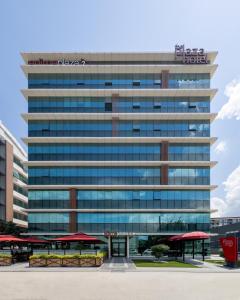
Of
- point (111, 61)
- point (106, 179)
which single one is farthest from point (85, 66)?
point (106, 179)

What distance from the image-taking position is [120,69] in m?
60.5

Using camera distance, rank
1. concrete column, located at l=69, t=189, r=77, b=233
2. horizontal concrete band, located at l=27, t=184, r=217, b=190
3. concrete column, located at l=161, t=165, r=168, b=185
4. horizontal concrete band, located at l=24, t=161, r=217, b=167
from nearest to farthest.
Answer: concrete column, located at l=69, t=189, r=77, b=233 → horizontal concrete band, located at l=27, t=184, r=217, b=190 → horizontal concrete band, located at l=24, t=161, r=217, b=167 → concrete column, located at l=161, t=165, r=168, b=185

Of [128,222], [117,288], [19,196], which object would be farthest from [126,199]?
[117,288]

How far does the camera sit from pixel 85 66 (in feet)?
196

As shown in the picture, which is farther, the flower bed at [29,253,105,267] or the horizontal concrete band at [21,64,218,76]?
the horizontal concrete band at [21,64,218,76]

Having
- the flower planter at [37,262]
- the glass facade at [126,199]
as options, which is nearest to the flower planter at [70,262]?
the flower planter at [37,262]

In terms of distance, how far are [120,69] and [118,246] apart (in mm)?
26293

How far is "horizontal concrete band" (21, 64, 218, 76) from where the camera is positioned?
2360 inches

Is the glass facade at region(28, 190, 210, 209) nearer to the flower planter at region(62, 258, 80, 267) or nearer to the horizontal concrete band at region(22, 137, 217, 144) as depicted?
the horizontal concrete band at region(22, 137, 217, 144)

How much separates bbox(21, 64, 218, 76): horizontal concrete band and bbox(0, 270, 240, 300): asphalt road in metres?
39.8

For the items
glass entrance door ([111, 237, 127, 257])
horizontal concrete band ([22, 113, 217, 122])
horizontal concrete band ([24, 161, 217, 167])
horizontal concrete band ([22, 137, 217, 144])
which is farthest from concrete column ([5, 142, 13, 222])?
glass entrance door ([111, 237, 127, 257])

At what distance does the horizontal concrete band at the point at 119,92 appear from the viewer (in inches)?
2351

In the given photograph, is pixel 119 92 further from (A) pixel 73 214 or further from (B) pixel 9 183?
(B) pixel 9 183

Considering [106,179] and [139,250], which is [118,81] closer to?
[106,179]
